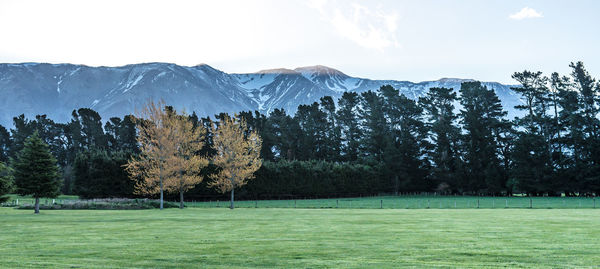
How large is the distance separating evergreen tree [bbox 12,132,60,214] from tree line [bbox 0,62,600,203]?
1933 centimetres

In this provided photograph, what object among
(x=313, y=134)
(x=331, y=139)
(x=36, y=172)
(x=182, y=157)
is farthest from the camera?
(x=331, y=139)

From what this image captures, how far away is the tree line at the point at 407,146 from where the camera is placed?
74.4 meters

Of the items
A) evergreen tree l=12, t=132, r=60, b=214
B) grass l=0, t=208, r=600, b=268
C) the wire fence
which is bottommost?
the wire fence

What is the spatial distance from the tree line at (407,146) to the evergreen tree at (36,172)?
63.4 ft

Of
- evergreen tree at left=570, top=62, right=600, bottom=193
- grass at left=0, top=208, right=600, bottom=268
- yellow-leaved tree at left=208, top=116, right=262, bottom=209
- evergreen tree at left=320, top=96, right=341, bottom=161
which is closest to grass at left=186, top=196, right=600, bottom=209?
yellow-leaved tree at left=208, top=116, right=262, bottom=209

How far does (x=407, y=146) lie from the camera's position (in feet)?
306

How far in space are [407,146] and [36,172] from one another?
218ft

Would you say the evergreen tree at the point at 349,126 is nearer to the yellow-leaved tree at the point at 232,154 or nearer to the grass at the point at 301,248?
the yellow-leaved tree at the point at 232,154

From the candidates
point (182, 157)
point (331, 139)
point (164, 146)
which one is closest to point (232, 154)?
point (182, 157)

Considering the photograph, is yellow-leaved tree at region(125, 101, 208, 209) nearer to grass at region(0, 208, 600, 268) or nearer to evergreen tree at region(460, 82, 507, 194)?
grass at region(0, 208, 600, 268)

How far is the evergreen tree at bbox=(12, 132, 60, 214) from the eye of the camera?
3991 cm

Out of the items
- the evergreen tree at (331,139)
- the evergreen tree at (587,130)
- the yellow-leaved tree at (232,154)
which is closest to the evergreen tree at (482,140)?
the evergreen tree at (587,130)

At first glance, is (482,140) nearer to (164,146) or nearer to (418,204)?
(418,204)

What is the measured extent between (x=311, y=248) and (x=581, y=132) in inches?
2990
